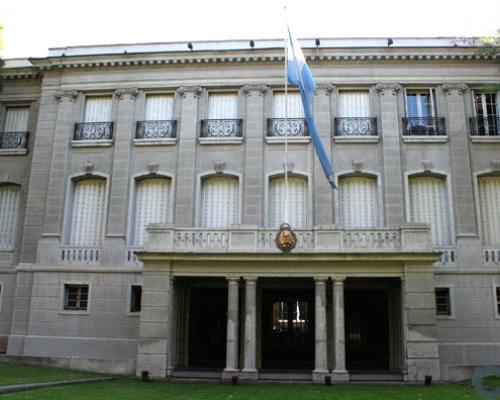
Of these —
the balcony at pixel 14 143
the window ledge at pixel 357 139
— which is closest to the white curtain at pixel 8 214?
the balcony at pixel 14 143

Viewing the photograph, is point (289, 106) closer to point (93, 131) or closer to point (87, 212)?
point (93, 131)

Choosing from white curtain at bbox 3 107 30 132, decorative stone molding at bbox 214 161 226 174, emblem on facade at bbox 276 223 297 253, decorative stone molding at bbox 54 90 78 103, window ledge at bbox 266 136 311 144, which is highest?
decorative stone molding at bbox 54 90 78 103

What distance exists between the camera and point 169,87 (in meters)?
24.2

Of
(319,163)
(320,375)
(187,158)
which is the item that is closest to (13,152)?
(187,158)

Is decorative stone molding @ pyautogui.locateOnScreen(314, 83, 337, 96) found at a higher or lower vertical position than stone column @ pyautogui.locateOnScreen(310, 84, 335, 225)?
higher

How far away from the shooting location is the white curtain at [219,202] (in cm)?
2295

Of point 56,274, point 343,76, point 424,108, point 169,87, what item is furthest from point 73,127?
Result: point 424,108

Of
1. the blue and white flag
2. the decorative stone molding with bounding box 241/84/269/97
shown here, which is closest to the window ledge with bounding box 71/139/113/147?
the decorative stone molding with bounding box 241/84/269/97

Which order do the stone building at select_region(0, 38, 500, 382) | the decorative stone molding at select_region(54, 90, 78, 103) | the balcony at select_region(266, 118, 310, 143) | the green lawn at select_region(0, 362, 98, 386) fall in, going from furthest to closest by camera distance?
the decorative stone molding at select_region(54, 90, 78, 103), the balcony at select_region(266, 118, 310, 143), the stone building at select_region(0, 38, 500, 382), the green lawn at select_region(0, 362, 98, 386)

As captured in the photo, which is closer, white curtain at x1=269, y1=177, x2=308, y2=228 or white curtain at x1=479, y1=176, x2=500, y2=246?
white curtain at x1=479, y1=176, x2=500, y2=246

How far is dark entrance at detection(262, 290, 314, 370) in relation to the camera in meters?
22.0

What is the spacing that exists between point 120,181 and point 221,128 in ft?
16.2

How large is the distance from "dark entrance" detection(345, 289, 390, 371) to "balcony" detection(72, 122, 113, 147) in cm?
1238

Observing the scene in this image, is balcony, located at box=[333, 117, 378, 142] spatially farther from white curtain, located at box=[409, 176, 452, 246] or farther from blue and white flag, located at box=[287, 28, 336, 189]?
blue and white flag, located at box=[287, 28, 336, 189]
